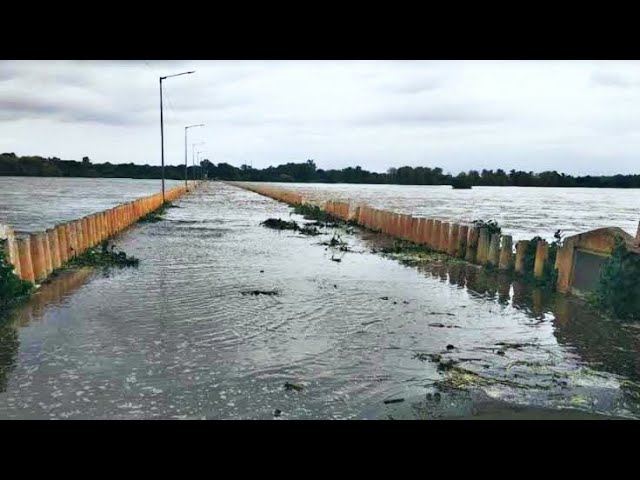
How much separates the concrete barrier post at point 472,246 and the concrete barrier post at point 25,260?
12996 mm

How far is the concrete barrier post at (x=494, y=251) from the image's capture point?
17016 millimetres

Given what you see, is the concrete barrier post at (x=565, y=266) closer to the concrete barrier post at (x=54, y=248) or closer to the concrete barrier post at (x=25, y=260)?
the concrete barrier post at (x=25, y=260)

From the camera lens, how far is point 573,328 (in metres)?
9.98

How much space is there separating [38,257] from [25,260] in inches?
39.0

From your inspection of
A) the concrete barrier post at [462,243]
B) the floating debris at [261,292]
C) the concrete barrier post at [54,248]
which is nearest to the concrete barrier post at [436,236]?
the concrete barrier post at [462,243]

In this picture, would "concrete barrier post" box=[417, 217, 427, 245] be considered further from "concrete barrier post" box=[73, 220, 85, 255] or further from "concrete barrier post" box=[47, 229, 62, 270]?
"concrete barrier post" box=[47, 229, 62, 270]

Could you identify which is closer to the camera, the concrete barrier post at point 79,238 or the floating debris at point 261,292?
the floating debris at point 261,292

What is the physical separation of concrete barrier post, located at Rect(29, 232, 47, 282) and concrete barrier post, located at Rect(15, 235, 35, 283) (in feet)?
1.42

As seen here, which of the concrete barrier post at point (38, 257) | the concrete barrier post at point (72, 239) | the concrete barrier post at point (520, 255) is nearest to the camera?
the concrete barrier post at point (38, 257)

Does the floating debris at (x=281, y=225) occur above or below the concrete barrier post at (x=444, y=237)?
below

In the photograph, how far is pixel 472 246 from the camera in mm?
18703

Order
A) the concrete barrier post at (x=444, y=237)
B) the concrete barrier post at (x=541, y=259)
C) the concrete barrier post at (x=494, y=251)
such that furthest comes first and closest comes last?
the concrete barrier post at (x=444, y=237), the concrete barrier post at (x=494, y=251), the concrete barrier post at (x=541, y=259)
